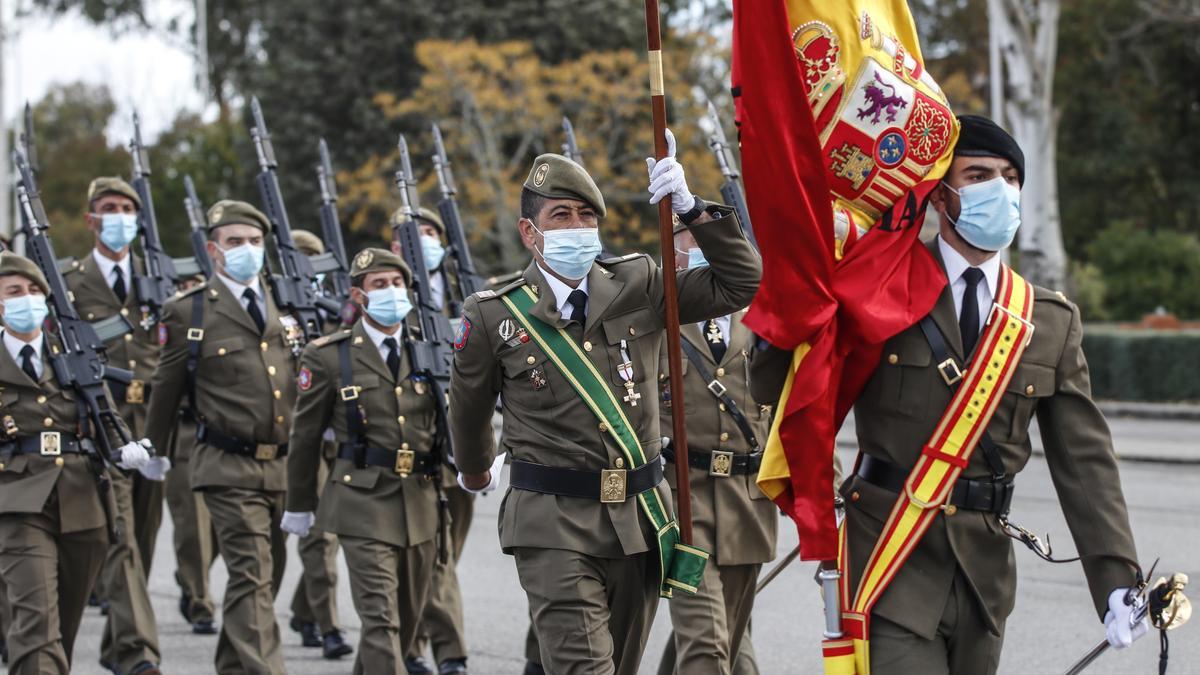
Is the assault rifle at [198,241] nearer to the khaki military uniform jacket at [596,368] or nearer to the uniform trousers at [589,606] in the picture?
the khaki military uniform jacket at [596,368]

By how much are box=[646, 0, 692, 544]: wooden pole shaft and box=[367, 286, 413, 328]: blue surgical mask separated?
2.84 metres

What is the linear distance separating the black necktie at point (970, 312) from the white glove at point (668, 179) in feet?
2.96

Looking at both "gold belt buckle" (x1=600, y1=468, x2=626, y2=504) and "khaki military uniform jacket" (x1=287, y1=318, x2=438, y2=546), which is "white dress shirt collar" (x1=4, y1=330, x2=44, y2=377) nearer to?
"khaki military uniform jacket" (x1=287, y1=318, x2=438, y2=546)

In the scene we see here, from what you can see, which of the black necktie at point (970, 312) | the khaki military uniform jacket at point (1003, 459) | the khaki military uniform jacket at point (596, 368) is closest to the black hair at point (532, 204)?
the khaki military uniform jacket at point (596, 368)

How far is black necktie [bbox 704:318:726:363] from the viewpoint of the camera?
686 cm

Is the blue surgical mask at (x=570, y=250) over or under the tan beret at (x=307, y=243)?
under

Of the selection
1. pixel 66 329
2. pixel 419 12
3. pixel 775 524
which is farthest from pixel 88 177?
pixel 775 524

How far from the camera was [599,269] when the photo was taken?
17.8 feet

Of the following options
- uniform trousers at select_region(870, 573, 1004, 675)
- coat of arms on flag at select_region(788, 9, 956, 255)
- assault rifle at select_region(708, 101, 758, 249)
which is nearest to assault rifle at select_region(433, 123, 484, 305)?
assault rifle at select_region(708, 101, 758, 249)

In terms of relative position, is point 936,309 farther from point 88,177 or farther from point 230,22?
point 230,22

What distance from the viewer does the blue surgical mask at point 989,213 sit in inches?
175

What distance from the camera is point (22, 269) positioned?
7.52m

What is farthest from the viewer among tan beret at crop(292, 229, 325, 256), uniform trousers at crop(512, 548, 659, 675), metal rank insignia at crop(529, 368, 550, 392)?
tan beret at crop(292, 229, 325, 256)

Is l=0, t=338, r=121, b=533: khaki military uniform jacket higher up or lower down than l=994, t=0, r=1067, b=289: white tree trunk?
lower down
